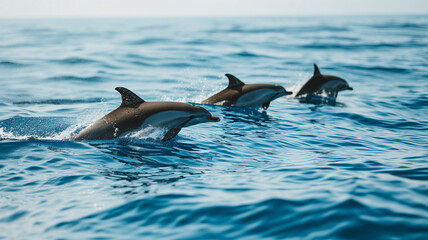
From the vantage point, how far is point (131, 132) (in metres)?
8.53

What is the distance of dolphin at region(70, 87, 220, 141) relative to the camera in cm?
848

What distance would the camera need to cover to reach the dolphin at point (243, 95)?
42.1 ft

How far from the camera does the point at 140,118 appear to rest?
27.8 feet

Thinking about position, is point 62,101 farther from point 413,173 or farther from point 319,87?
point 413,173

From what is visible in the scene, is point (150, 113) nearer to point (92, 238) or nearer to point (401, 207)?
point (92, 238)

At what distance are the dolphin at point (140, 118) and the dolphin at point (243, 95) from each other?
4050 millimetres

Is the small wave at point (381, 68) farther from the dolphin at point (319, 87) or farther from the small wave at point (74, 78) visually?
the small wave at point (74, 78)

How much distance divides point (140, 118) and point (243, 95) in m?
4.93

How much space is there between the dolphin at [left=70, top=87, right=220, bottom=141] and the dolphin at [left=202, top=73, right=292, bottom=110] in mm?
4050

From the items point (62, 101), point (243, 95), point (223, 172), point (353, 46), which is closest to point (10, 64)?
point (62, 101)

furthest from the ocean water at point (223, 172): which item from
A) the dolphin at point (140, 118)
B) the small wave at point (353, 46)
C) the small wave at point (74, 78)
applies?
the small wave at point (353, 46)

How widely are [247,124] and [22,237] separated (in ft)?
22.5

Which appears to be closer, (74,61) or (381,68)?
(381,68)

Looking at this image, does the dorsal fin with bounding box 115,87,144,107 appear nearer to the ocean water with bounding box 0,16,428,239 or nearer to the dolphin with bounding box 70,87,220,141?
the dolphin with bounding box 70,87,220,141
